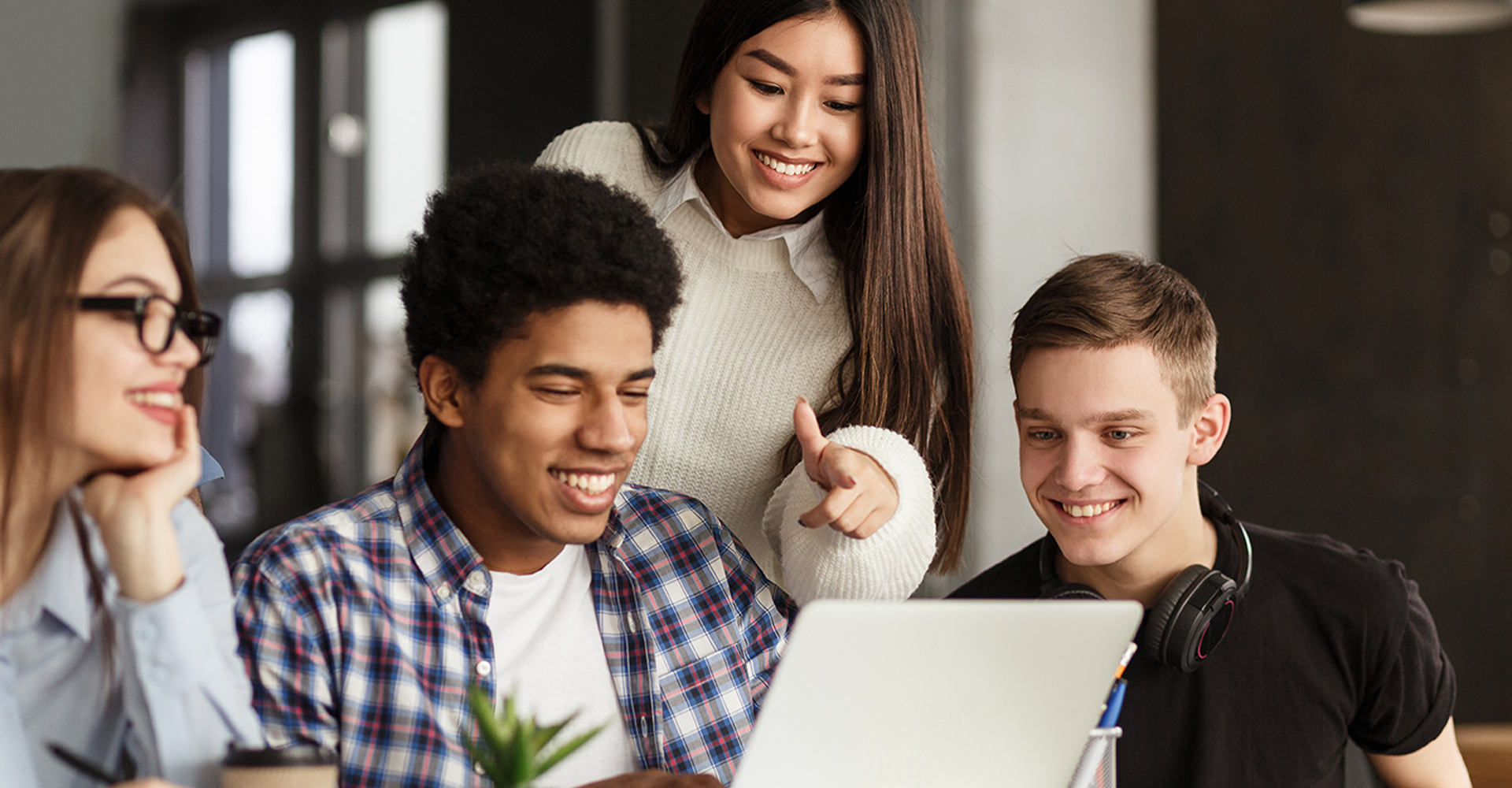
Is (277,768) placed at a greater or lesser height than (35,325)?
lesser

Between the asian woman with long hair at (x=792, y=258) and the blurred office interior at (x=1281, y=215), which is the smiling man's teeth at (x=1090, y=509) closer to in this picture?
the asian woman with long hair at (x=792, y=258)

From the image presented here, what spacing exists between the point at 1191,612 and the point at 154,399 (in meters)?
1.09

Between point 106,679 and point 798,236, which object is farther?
point 798,236

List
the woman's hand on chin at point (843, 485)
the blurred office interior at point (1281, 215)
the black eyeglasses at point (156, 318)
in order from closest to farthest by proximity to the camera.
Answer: the black eyeglasses at point (156, 318) < the woman's hand on chin at point (843, 485) < the blurred office interior at point (1281, 215)

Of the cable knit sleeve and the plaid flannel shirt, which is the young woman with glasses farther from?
the cable knit sleeve

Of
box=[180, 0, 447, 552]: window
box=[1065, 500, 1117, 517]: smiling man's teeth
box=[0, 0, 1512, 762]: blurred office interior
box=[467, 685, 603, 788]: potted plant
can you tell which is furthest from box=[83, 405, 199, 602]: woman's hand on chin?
box=[180, 0, 447, 552]: window

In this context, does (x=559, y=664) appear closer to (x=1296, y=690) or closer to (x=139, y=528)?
(x=139, y=528)

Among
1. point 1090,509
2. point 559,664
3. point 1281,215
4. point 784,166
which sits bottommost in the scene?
point 559,664

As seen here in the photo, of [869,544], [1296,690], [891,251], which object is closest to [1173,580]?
[1296,690]

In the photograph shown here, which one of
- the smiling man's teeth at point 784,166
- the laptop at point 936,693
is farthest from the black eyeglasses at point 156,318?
the smiling man's teeth at point 784,166

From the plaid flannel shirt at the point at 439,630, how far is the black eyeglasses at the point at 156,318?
25cm

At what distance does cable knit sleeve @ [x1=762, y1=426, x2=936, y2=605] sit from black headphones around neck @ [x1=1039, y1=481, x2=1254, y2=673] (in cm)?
18

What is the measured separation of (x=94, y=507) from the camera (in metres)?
0.99

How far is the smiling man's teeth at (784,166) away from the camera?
1.71 m
